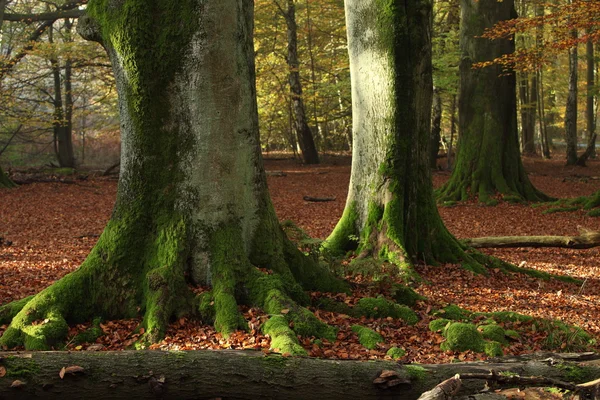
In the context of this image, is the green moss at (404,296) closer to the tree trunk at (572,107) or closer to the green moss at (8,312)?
the green moss at (8,312)

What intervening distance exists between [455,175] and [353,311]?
11.6 m

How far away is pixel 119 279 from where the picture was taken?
5559 mm

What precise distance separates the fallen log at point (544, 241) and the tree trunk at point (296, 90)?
14.8 meters

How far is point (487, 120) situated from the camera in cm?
1630

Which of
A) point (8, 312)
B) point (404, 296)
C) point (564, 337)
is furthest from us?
point (404, 296)

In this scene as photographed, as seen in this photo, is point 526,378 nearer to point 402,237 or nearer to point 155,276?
point 155,276

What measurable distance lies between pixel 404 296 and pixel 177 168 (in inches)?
110

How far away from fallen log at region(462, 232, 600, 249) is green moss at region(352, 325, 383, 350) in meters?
5.12

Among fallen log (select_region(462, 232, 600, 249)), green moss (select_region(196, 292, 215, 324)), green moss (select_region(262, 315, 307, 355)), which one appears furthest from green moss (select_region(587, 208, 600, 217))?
green moss (select_region(196, 292, 215, 324))

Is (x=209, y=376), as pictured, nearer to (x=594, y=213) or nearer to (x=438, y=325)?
(x=438, y=325)

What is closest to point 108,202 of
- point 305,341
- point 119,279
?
point 119,279

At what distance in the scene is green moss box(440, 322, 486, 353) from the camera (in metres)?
5.27

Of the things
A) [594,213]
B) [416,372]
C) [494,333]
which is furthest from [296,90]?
[416,372]

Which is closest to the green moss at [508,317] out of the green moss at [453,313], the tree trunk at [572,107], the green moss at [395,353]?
the green moss at [453,313]
